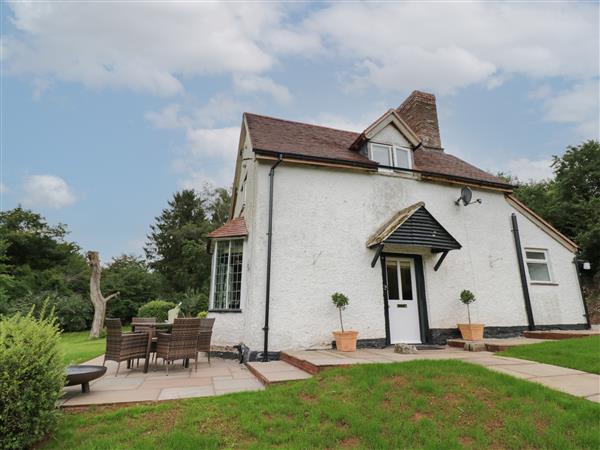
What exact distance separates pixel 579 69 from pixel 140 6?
532 inches

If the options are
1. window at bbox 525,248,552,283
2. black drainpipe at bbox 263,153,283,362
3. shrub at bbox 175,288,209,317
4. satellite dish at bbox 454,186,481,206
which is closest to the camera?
black drainpipe at bbox 263,153,283,362

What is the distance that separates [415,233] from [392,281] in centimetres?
165

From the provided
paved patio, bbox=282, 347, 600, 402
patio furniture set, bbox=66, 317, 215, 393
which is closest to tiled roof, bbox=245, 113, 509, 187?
patio furniture set, bbox=66, 317, 215, 393

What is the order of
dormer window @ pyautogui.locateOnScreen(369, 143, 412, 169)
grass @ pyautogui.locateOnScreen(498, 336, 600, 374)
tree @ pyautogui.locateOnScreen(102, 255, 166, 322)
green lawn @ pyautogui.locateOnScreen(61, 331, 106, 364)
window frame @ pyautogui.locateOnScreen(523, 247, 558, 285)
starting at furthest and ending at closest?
tree @ pyautogui.locateOnScreen(102, 255, 166, 322) → window frame @ pyautogui.locateOnScreen(523, 247, 558, 285) → dormer window @ pyautogui.locateOnScreen(369, 143, 412, 169) → green lawn @ pyautogui.locateOnScreen(61, 331, 106, 364) → grass @ pyautogui.locateOnScreen(498, 336, 600, 374)

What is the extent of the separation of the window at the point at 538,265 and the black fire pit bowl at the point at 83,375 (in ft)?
42.7

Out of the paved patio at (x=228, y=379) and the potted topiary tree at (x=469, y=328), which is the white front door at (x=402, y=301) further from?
the paved patio at (x=228, y=379)

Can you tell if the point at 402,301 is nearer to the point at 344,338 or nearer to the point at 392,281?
the point at 392,281

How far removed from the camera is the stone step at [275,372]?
16.7 feet

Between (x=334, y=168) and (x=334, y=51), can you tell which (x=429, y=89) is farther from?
(x=334, y=168)

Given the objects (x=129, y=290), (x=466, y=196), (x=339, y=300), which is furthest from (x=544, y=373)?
(x=129, y=290)

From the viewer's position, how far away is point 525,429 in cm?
322

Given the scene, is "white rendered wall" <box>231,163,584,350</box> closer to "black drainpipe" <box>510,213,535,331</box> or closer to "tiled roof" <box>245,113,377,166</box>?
"black drainpipe" <box>510,213,535,331</box>

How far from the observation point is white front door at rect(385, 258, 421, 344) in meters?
8.83

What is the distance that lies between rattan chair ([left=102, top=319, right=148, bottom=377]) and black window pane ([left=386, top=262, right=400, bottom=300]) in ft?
22.1
